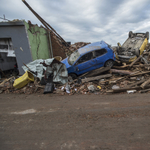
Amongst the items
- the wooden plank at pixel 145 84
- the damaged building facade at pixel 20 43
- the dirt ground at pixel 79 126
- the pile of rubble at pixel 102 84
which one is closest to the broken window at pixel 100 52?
the pile of rubble at pixel 102 84

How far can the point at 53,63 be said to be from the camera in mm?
6488

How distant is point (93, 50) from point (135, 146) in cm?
598

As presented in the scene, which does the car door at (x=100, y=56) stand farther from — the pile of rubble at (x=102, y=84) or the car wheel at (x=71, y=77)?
the car wheel at (x=71, y=77)

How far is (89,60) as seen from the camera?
22.9 ft

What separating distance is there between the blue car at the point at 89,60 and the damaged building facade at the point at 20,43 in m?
3.91

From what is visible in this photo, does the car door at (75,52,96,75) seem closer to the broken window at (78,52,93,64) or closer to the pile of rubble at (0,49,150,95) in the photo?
the broken window at (78,52,93,64)

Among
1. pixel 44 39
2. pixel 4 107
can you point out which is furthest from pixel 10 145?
pixel 44 39

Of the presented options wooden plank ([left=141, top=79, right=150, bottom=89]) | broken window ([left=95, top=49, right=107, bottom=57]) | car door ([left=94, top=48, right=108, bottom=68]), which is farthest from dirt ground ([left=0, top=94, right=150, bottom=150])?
broken window ([left=95, top=49, right=107, bottom=57])

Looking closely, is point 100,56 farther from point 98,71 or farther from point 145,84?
point 145,84

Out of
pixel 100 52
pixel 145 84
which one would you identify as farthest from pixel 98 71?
pixel 145 84

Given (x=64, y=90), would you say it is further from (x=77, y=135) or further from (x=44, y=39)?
(x=44, y=39)

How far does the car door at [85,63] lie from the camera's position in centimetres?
687

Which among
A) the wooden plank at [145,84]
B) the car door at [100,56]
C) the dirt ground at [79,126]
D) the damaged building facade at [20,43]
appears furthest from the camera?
the damaged building facade at [20,43]

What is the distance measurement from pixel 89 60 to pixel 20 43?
637 cm
